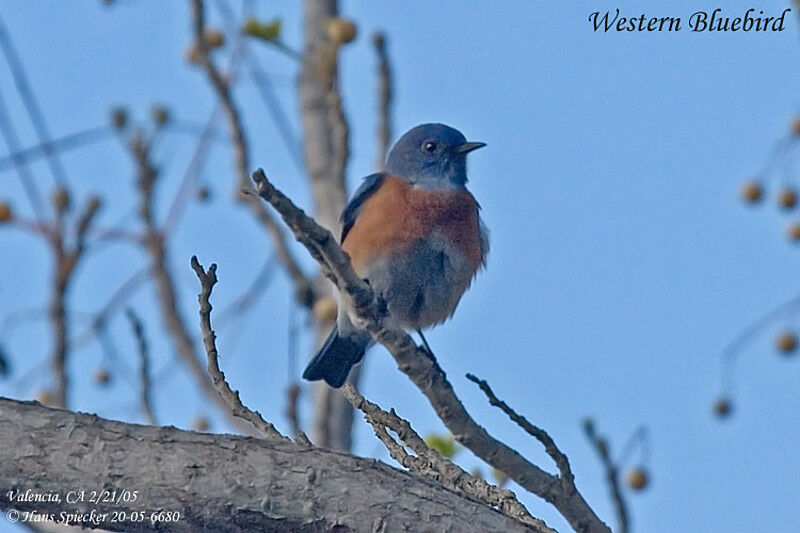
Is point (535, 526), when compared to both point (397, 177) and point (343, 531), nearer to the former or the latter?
point (343, 531)

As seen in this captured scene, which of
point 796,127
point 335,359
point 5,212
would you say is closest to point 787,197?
point 796,127

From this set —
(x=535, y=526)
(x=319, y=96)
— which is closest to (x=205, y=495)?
(x=535, y=526)

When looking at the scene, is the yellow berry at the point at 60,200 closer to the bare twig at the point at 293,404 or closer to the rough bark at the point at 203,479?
the bare twig at the point at 293,404

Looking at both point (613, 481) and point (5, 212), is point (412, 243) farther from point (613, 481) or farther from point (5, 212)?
point (5, 212)

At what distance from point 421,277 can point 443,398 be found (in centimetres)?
133

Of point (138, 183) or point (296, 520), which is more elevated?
point (138, 183)

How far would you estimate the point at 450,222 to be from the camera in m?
6.00

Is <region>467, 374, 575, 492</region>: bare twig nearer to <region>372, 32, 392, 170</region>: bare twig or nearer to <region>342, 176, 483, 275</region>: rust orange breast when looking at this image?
<region>342, 176, 483, 275</region>: rust orange breast

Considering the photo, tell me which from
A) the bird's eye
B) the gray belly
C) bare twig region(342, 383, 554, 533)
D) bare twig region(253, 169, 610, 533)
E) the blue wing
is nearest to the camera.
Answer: bare twig region(342, 383, 554, 533)

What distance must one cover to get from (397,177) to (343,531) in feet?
9.71

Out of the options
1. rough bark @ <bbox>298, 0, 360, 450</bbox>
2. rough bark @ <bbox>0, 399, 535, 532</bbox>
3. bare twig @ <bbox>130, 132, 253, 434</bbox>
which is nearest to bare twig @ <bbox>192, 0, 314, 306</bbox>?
rough bark @ <bbox>298, 0, 360, 450</bbox>

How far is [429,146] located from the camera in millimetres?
6625

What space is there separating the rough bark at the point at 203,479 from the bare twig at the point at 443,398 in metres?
0.77

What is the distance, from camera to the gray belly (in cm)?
583
